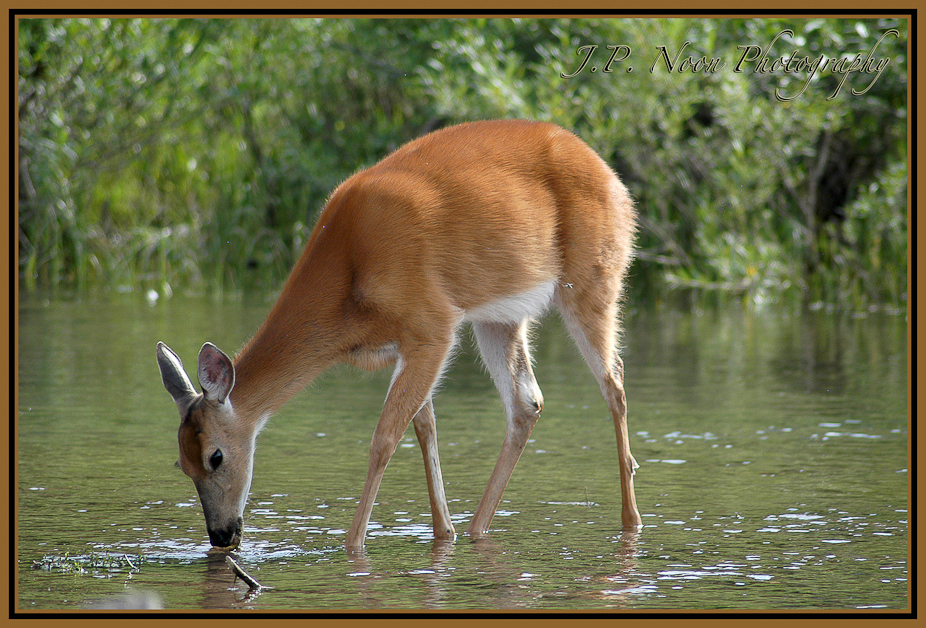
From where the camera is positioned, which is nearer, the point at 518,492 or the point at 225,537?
the point at 225,537

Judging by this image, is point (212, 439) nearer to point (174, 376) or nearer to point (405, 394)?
point (174, 376)

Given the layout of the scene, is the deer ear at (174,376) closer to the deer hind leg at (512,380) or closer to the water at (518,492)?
the water at (518,492)

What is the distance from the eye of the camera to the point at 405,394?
6270 mm

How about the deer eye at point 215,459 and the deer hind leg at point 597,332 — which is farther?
the deer hind leg at point 597,332

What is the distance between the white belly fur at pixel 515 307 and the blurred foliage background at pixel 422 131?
313 inches

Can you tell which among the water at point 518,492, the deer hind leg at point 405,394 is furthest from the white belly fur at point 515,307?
the water at point 518,492

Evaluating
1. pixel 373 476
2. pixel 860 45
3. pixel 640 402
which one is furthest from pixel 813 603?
pixel 860 45

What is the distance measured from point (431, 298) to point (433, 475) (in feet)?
2.91

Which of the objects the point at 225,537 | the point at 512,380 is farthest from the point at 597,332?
the point at 225,537

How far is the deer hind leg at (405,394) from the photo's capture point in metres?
6.23

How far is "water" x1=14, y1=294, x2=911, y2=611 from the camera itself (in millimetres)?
5266

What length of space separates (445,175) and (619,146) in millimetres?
10630

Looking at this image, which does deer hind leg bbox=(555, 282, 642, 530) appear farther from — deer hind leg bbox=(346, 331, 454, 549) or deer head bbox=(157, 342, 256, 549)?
deer head bbox=(157, 342, 256, 549)

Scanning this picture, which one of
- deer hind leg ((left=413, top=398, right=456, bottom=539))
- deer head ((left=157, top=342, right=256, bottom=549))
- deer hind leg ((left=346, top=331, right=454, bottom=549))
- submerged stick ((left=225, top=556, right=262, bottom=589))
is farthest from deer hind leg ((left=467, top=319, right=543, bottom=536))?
submerged stick ((left=225, top=556, right=262, bottom=589))
